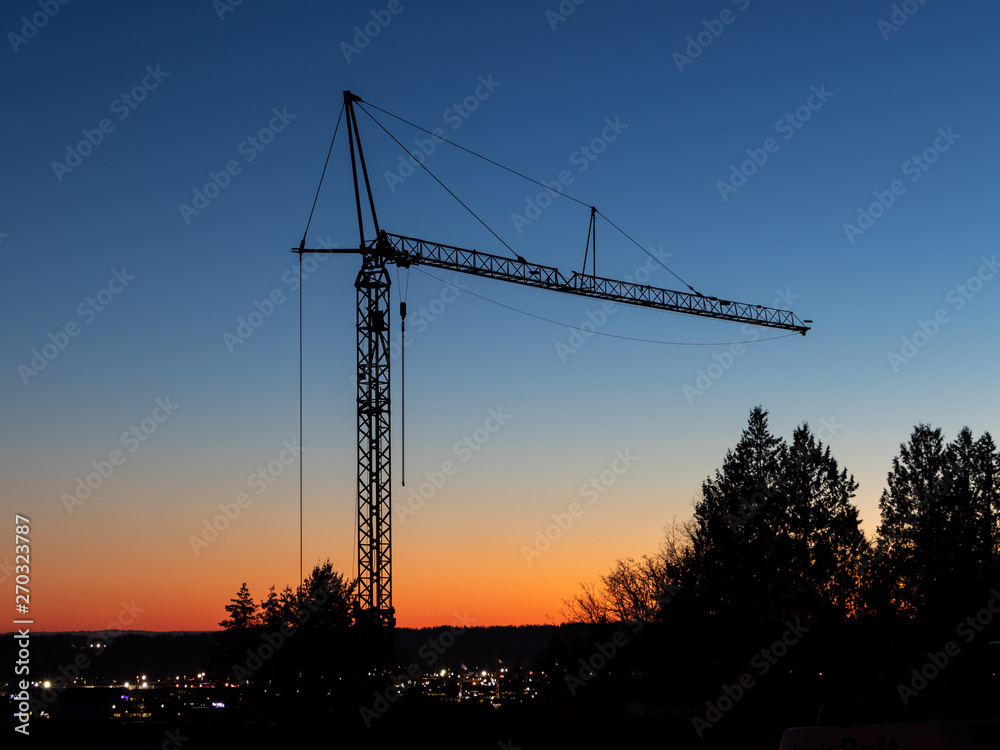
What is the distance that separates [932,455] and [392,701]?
105 ft

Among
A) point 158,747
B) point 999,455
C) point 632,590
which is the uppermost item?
point 999,455

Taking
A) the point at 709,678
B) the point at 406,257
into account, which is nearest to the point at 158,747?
the point at 709,678

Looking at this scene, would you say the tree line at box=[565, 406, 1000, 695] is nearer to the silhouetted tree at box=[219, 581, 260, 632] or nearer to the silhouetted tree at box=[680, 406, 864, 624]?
the silhouetted tree at box=[680, 406, 864, 624]

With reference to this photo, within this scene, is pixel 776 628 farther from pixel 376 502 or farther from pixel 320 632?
pixel 320 632

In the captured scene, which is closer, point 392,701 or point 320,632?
point 392,701

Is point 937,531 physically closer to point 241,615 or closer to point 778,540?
point 778,540

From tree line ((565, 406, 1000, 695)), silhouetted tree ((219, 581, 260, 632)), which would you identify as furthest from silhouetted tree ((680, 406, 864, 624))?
silhouetted tree ((219, 581, 260, 632))

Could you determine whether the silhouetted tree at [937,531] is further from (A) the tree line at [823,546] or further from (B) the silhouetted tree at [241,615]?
(B) the silhouetted tree at [241,615]

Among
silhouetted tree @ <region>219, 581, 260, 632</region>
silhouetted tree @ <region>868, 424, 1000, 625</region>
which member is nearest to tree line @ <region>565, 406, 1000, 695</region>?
silhouetted tree @ <region>868, 424, 1000, 625</region>

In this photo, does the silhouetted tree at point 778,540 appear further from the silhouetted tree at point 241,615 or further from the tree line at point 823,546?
the silhouetted tree at point 241,615

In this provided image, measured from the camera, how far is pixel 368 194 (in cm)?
6106

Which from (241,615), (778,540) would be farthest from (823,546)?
(241,615)

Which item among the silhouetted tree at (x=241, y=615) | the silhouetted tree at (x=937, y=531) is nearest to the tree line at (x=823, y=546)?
the silhouetted tree at (x=937, y=531)

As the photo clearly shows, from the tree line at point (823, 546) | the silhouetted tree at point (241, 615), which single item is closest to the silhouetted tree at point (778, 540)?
the tree line at point (823, 546)
